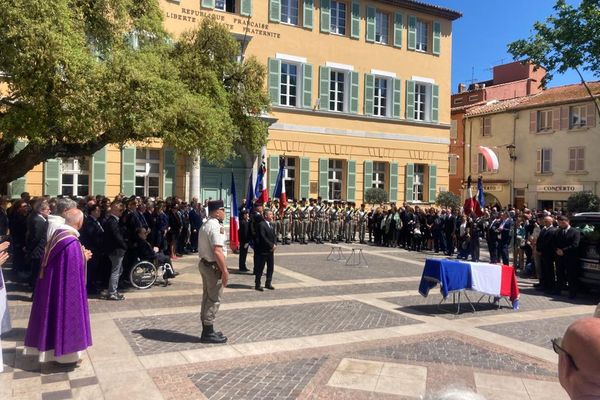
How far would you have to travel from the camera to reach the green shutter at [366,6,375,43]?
2744 centimetres

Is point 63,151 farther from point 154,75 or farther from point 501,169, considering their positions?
point 501,169

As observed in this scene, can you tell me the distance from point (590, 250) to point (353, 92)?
1746cm

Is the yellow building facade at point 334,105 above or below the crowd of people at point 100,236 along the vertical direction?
above

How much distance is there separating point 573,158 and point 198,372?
35673mm

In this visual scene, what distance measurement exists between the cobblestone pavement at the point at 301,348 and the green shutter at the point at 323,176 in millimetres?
15155

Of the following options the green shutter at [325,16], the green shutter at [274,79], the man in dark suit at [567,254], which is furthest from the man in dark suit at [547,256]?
the green shutter at [325,16]

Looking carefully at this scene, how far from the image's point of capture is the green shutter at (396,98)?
28422 mm

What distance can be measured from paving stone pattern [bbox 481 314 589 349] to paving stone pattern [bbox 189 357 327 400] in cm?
338

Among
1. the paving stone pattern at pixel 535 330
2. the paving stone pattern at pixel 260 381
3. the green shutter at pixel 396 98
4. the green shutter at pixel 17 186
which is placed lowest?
the paving stone pattern at pixel 535 330

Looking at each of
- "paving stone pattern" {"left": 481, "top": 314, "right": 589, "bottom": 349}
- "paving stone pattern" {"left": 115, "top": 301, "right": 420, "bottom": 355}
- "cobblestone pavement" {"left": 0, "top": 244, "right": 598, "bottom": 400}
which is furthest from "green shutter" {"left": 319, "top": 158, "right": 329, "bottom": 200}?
"paving stone pattern" {"left": 481, "top": 314, "right": 589, "bottom": 349}

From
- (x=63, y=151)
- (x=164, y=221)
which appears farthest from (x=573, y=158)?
(x=63, y=151)

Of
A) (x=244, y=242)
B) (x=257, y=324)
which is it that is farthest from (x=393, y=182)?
(x=257, y=324)

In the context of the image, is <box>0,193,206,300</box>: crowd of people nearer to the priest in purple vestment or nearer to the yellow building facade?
the priest in purple vestment

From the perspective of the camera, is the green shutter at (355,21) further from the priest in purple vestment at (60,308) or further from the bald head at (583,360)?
the bald head at (583,360)
